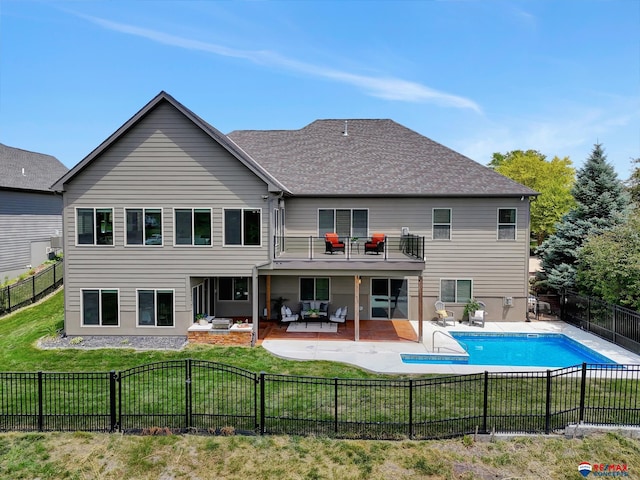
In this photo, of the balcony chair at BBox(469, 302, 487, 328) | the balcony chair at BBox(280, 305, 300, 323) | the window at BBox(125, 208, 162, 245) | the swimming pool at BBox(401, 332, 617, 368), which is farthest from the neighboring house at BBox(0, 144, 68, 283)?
the balcony chair at BBox(469, 302, 487, 328)

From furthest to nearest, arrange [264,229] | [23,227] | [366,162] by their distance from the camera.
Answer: [23,227] < [366,162] < [264,229]

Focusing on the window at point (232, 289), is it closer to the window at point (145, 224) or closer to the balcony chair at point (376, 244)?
the window at point (145, 224)

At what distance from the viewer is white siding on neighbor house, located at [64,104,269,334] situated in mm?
14367

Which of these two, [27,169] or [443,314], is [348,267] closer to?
[443,314]

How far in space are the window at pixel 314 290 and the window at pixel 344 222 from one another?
2.19 meters

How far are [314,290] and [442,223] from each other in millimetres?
6380

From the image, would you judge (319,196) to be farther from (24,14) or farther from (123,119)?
(24,14)

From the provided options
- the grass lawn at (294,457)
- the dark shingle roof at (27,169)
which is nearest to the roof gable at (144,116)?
→ the grass lawn at (294,457)

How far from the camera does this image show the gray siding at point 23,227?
2175 centimetres

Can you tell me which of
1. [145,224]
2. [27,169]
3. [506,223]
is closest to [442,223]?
[506,223]

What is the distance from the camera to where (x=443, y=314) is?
17.0 m

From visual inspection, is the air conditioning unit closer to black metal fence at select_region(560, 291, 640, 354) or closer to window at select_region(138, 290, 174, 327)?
window at select_region(138, 290, 174, 327)

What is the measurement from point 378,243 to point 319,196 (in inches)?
142

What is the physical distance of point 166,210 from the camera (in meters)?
14.6
